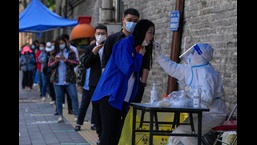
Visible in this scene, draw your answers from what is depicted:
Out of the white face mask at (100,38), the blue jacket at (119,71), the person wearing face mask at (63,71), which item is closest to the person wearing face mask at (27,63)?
the person wearing face mask at (63,71)

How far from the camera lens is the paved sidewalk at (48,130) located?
1003 centimetres

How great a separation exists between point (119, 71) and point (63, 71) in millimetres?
5662

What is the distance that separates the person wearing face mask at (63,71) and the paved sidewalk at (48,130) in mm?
532

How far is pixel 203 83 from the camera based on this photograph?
21.9 ft

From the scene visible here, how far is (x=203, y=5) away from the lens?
34.8 ft

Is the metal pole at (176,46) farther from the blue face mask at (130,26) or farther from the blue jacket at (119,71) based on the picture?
the blue jacket at (119,71)

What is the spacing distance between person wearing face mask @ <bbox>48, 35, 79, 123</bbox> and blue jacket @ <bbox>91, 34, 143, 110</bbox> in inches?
215

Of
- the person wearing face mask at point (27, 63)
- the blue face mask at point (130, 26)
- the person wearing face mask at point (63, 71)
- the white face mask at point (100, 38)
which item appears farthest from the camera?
the person wearing face mask at point (27, 63)

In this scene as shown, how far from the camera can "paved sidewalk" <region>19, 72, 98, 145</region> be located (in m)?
10.0

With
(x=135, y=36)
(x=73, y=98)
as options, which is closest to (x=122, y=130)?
(x=135, y=36)

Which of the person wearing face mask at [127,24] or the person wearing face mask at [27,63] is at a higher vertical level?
the person wearing face mask at [127,24]
